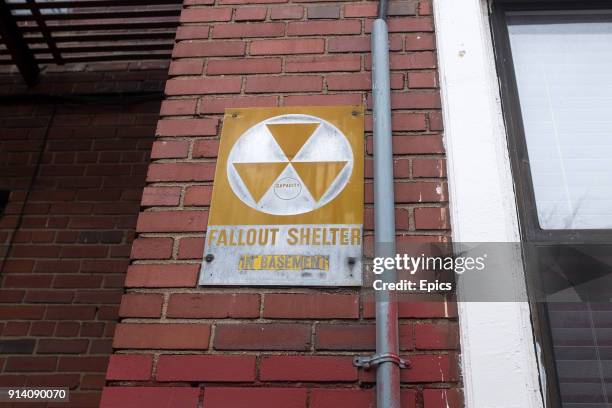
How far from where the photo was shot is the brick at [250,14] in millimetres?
2209

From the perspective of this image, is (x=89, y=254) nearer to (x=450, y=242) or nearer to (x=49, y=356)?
(x=49, y=356)

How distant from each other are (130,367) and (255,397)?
0.38 m

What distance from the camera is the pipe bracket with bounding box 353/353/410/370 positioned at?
59.4 inches

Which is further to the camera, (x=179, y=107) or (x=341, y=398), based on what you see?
(x=179, y=107)

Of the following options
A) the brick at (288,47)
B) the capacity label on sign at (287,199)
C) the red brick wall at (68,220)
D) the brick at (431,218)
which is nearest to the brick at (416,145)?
the capacity label on sign at (287,199)

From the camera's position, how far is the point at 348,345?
1.60 m

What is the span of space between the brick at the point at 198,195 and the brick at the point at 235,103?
0.32 m

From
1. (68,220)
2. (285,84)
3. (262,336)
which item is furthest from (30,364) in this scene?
(285,84)

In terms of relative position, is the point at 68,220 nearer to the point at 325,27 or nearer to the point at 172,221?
the point at 172,221

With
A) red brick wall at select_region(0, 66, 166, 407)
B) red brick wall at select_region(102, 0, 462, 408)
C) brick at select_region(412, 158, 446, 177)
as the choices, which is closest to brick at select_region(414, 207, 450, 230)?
red brick wall at select_region(102, 0, 462, 408)

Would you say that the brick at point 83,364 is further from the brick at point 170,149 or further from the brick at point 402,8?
the brick at point 402,8

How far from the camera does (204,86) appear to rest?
2074 millimetres

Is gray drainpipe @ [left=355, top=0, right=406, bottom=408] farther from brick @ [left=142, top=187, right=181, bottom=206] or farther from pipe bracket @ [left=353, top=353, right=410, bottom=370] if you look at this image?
brick @ [left=142, top=187, right=181, bottom=206]

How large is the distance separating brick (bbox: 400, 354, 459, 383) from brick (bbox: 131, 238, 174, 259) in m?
0.82
